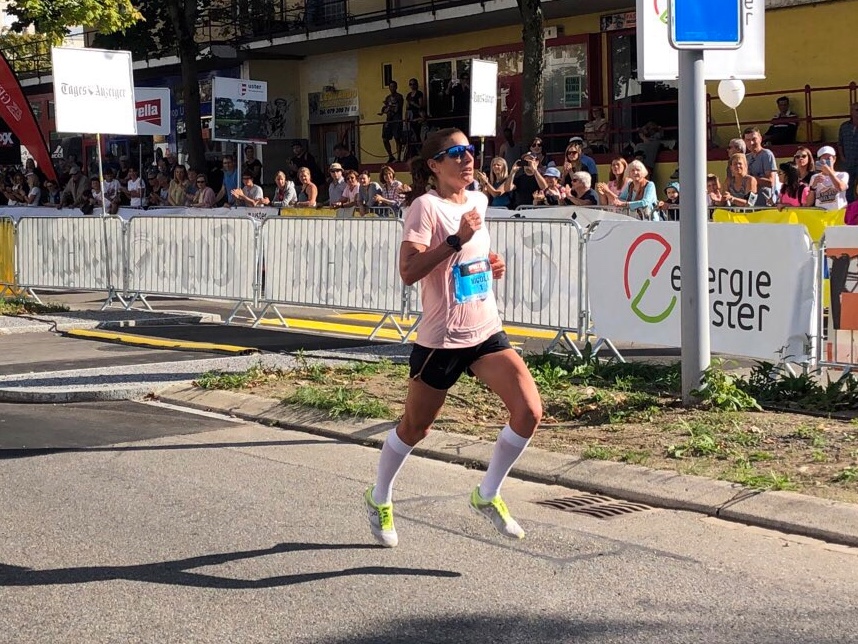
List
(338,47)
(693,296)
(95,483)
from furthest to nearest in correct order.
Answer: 1. (338,47)
2. (693,296)
3. (95,483)

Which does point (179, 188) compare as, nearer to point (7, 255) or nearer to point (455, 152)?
point (7, 255)

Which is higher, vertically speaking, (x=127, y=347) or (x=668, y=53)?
(x=668, y=53)

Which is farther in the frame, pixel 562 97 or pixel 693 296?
pixel 562 97

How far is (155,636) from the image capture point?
479cm

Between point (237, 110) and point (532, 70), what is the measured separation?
5900 mm

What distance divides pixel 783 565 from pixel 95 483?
4099 millimetres

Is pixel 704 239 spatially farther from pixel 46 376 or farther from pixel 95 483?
pixel 46 376

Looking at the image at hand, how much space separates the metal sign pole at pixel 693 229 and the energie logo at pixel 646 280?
6.44ft

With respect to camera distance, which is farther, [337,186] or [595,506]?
[337,186]

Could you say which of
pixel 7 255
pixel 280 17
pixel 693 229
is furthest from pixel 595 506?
pixel 280 17

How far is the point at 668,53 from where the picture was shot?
401 inches

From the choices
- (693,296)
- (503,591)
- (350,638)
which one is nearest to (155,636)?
(350,638)

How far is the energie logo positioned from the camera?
1054 cm

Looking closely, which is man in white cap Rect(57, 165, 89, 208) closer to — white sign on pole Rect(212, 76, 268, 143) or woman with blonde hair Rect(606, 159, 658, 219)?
white sign on pole Rect(212, 76, 268, 143)
